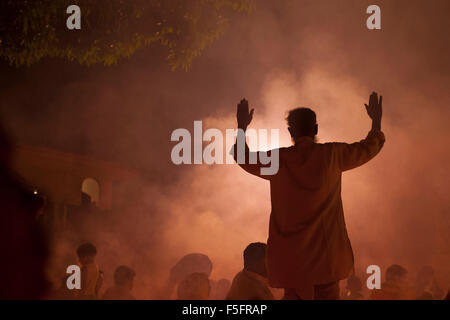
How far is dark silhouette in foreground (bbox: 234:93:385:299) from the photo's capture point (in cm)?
349

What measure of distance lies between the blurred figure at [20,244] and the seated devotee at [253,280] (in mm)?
1426

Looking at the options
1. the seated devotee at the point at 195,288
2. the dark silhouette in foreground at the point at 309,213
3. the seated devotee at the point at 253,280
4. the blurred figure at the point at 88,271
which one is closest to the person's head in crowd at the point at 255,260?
the seated devotee at the point at 253,280

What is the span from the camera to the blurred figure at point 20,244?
3908 mm

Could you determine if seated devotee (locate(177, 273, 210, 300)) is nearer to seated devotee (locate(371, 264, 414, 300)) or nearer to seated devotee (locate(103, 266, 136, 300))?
seated devotee (locate(103, 266, 136, 300))

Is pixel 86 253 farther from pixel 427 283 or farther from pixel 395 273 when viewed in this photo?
pixel 427 283

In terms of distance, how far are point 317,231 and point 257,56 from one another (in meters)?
6.48

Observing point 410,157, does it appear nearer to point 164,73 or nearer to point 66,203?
point 164,73

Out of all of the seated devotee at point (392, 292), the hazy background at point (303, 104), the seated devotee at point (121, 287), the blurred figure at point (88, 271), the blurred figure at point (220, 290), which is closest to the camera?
the seated devotee at point (392, 292)

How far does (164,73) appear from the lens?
10.4 meters

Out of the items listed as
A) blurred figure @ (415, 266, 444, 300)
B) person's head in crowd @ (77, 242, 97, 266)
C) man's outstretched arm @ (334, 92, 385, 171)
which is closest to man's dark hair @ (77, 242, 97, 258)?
person's head in crowd @ (77, 242, 97, 266)

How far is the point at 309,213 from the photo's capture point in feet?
11.7

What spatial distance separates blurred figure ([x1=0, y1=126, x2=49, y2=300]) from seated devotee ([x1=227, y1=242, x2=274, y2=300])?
1426 millimetres

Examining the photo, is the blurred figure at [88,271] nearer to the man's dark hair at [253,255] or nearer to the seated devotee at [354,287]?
the man's dark hair at [253,255]

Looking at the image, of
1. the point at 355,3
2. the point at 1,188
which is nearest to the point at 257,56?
the point at 355,3
